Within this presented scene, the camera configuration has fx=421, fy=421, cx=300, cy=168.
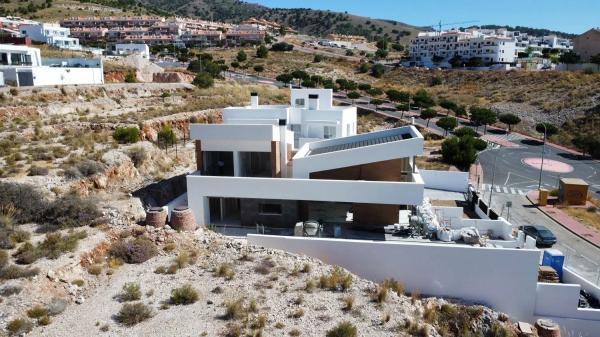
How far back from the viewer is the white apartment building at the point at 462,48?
351 ft

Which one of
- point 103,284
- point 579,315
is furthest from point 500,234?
point 103,284

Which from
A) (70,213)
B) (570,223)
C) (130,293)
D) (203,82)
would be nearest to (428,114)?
(203,82)

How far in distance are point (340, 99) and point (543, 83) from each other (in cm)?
3752

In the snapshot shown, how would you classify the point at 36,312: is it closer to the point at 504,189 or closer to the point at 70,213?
the point at 70,213

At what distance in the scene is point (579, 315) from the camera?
17.4 meters

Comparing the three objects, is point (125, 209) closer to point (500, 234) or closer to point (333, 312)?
point (333, 312)

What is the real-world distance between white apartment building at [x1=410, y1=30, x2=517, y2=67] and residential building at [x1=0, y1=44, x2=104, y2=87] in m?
85.9

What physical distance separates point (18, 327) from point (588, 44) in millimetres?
112290

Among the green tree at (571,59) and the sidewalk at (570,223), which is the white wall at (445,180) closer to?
the sidewalk at (570,223)

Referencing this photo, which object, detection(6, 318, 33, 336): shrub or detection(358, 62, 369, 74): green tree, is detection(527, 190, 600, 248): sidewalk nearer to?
detection(6, 318, 33, 336): shrub

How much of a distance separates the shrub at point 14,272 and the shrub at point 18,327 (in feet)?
6.95

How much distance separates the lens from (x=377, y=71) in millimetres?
103750

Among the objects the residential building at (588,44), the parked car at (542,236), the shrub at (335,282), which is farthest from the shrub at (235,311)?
the residential building at (588,44)

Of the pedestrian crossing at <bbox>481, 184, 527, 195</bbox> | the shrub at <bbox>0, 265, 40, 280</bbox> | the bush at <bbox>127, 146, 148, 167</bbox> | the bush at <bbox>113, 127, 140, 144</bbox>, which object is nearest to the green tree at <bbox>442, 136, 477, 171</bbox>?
the pedestrian crossing at <bbox>481, 184, 527, 195</bbox>
